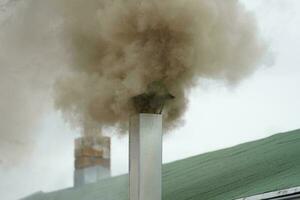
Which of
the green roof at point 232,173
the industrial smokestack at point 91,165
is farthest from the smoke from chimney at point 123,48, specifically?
the industrial smokestack at point 91,165

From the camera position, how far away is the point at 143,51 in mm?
10656

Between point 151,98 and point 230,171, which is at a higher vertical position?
point 151,98

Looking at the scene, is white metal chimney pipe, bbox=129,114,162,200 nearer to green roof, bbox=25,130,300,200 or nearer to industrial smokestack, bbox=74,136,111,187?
green roof, bbox=25,130,300,200

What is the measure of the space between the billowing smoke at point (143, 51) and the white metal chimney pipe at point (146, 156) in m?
0.45

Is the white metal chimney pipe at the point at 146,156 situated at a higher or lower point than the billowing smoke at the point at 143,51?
lower

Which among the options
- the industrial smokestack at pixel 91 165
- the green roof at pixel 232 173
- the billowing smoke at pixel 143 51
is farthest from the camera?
the industrial smokestack at pixel 91 165

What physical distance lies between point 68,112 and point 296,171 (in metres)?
3.16

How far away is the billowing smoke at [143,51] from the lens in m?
10.6

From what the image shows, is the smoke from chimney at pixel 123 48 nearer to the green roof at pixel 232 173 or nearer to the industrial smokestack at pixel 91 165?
the green roof at pixel 232 173

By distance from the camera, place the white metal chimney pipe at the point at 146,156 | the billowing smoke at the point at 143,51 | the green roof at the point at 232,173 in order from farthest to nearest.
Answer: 1. the green roof at the point at 232,173
2. the billowing smoke at the point at 143,51
3. the white metal chimney pipe at the point at 146,156

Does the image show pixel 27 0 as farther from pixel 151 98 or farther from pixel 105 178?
pixel 105 178

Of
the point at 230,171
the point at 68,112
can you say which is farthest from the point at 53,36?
the point at 230,171

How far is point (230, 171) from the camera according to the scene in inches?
509

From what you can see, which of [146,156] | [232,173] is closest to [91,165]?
[232,173]
